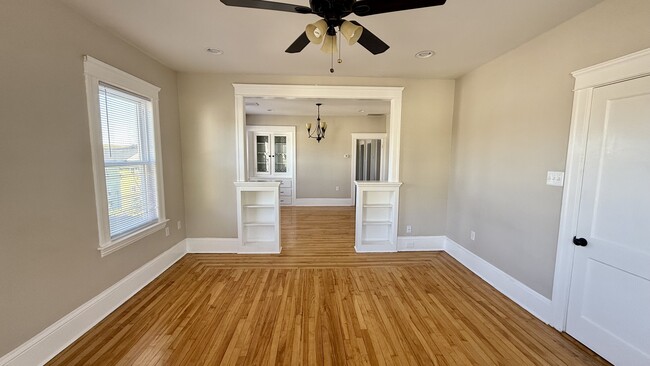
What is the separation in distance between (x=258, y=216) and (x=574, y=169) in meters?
3.78

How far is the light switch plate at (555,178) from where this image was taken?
2.13 meters

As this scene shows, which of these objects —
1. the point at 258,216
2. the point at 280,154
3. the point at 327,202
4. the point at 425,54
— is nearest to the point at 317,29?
the point at 425,54

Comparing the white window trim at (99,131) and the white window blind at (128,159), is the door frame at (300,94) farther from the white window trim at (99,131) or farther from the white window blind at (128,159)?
the white window trim at (99,131)

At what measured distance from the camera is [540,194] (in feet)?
7.64

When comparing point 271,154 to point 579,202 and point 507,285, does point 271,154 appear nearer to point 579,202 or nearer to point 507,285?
point 507,285

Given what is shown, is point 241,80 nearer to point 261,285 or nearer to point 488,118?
point 261,285

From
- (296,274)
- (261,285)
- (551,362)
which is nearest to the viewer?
(551,362)

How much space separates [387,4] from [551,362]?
2.71 metres

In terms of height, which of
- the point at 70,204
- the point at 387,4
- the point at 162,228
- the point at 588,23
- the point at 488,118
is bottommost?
the point at 162,228

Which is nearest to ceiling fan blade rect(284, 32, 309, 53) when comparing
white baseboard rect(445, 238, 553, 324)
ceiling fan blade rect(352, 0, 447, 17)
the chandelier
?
ceiling fan blade rect(352, 0, 447, 17)

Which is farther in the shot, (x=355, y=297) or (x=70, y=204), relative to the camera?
(x=355, y=297)

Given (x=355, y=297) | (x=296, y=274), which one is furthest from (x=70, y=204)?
(x=355, y=297)

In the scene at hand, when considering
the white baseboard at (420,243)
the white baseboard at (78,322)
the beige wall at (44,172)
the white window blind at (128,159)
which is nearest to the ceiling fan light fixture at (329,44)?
the beige wall at (44,172)

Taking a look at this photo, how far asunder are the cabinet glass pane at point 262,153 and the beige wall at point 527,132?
5.29 metres
